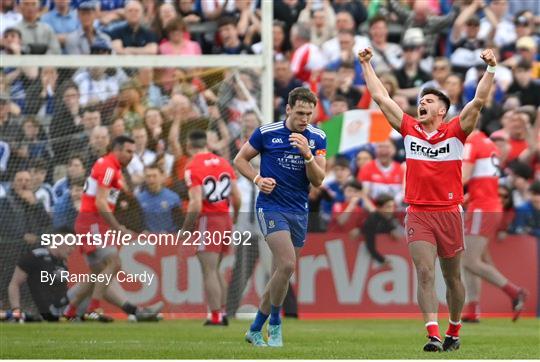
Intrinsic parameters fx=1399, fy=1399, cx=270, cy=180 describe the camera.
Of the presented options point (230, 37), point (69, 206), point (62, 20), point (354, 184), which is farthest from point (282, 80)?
point (69, 206)

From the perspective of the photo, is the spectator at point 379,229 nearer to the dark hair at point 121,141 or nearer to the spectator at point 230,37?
the dark hair at point 121,141

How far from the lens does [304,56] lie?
73.5 feet

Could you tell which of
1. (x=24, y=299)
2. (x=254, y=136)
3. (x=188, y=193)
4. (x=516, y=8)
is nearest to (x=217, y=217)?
(x=188, y=193)

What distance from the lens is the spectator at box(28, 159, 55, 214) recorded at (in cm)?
1847

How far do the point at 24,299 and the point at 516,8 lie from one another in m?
11.6

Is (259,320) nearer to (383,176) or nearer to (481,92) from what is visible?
(481,92)

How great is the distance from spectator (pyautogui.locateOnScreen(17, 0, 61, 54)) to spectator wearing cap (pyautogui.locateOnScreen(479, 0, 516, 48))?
7.43 m

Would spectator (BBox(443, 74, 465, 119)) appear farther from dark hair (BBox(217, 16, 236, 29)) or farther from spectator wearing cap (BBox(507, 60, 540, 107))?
dark hair (BBox(217, 16, 236, 29))

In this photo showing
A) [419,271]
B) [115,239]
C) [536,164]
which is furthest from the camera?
[536,164]

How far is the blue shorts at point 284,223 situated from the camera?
13.3m

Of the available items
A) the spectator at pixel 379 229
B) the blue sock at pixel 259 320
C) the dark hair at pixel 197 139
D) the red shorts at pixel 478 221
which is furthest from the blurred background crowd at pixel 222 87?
the blue sock at pixel 259 320

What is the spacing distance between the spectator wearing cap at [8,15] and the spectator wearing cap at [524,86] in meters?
7.93

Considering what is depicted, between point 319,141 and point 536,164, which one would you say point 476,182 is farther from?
point 319,141

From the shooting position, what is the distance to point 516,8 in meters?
25.2
